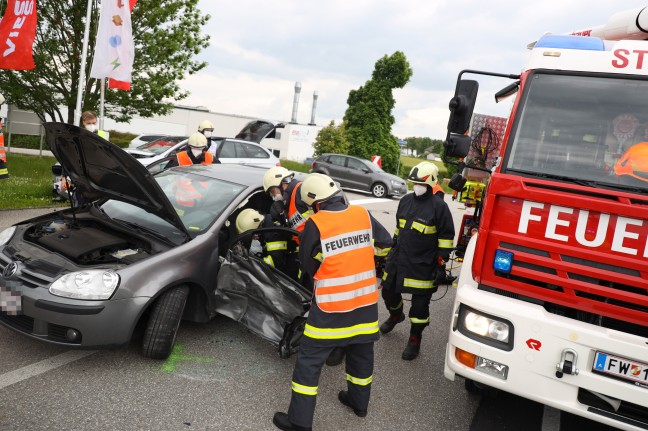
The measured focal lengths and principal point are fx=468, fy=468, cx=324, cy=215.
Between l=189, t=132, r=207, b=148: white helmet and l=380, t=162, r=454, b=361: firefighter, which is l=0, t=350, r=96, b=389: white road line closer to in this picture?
l=380, t=162, r=454, b=361: firefighter

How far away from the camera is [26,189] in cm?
894

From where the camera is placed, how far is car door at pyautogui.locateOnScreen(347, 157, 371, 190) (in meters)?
17.3

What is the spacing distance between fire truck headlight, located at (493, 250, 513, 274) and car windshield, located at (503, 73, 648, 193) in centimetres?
52

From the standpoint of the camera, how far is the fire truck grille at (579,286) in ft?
8.18

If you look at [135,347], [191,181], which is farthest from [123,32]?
[135,347]

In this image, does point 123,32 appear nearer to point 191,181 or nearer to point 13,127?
point 191,181

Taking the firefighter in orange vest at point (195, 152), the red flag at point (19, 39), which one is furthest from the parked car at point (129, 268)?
the red flag at point (19, 39)

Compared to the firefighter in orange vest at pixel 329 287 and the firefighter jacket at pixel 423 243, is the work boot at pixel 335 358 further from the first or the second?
the firefighter in orange vest at pixel 329 287

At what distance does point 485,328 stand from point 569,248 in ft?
2.13

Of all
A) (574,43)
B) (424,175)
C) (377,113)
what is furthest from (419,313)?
(377,113)

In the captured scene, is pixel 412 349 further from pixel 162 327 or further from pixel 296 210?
pixel 162 327

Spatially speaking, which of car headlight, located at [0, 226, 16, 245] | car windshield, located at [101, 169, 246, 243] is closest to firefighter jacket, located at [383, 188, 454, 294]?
car windshield, located at [101, 169, 246, 243]

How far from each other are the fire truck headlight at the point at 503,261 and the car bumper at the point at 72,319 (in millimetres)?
2289

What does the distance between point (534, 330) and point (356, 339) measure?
1024 millimetres
